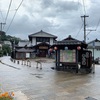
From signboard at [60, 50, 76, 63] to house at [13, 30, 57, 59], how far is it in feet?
101

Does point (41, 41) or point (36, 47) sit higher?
point (41, 41)

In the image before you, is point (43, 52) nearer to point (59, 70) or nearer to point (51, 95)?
point (59, 70)

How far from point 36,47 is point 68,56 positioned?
34.5 metres

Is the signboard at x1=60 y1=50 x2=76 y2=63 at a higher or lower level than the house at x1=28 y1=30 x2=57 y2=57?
lower

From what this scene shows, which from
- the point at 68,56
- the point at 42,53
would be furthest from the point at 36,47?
the point at 68,56

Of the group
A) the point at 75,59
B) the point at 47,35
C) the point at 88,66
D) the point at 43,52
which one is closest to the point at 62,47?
the point at 75,59

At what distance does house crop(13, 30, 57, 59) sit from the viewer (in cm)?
4718

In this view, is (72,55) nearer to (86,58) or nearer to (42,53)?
(86,58)

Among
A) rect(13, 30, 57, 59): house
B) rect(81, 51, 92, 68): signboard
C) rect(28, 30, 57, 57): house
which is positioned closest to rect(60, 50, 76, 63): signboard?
rect(81, 51, 92, 68): signboard

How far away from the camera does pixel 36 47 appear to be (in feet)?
165

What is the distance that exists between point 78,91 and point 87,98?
1.11m

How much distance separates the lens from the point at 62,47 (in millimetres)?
16641

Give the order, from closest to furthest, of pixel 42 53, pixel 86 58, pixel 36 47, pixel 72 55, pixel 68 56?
pixel 72 55 → pixel 68 56 → pixel 86 58 → pixel 36 47 → pixel 42 53

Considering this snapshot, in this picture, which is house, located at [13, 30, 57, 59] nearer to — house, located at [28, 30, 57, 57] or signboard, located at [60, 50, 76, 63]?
house, located at [28, 30, 57, 57]
